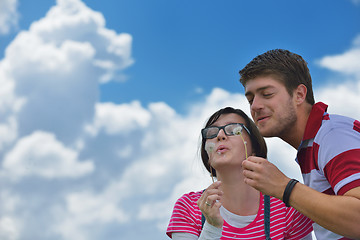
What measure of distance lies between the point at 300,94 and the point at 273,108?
0.49 meters

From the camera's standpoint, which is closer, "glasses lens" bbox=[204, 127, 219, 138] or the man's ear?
the man's ear

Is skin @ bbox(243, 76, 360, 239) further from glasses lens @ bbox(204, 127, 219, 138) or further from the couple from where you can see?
glasses lens @ bbox(204, 127, 219, 138)

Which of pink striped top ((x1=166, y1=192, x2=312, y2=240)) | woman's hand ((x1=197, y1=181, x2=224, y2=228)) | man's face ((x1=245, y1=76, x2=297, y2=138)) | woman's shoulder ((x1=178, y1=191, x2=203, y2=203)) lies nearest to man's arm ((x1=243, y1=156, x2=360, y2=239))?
man's face ((x1=245, y1=76, x2=297, y2=138))

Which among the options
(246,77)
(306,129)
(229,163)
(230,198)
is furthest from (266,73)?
(230,198)

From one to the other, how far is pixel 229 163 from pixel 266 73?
137 cm

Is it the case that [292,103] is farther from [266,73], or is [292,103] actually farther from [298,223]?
[298,223]

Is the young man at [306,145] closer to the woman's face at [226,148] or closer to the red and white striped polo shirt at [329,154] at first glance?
the red and white striped polo shirt at [329,154]

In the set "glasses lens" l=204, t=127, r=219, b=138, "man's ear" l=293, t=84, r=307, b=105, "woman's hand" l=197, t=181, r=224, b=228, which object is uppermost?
"glasses lens" l=204, t=127, r=219, b=138

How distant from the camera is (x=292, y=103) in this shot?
4.92 metres

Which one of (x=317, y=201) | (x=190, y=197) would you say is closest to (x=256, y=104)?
(x=317, y=201)

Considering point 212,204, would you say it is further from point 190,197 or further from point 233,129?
point 233,129

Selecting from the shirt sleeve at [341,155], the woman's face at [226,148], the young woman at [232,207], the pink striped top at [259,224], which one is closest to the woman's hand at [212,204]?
the young woman at [232,207]

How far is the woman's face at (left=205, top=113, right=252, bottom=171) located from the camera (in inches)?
223

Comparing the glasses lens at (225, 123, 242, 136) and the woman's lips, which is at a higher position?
the glasses lens at (225, 123, 242, 136)
